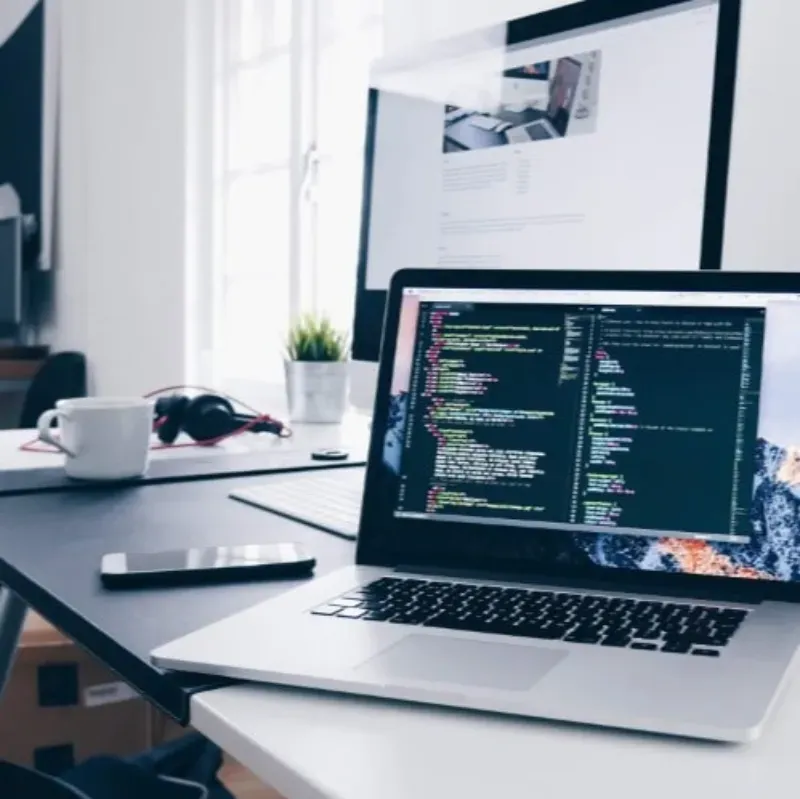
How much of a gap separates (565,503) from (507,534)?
0.14 ft

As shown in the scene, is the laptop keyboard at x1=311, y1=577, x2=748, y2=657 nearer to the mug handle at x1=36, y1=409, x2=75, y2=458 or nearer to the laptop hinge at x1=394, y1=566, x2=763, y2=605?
the laptop hinge at x1=394, y1=566, x2=763, y2=605

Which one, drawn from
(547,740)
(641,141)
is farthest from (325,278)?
(547,740)

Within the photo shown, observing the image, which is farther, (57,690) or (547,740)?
(57,690)

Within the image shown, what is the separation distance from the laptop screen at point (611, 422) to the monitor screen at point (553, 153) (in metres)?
0.20

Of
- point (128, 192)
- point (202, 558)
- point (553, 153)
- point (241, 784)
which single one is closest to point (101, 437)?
point (202, 558)

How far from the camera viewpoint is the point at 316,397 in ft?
5.37

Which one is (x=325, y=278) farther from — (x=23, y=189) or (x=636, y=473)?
(x=636, y=473)

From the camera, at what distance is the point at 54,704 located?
1.46 meters

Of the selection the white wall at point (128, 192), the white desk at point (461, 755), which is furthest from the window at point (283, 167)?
the white desk at point (461, 755)

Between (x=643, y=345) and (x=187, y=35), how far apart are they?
7.07ft

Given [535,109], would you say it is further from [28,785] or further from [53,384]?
[53,384]

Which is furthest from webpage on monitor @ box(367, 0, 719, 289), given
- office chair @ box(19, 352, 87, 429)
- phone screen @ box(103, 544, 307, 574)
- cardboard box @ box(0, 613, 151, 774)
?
office chair @ box(19, 352, 87, 429)

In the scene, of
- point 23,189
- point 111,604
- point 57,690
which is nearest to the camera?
point 111,604

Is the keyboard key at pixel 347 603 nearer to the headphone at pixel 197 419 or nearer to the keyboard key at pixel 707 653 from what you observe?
the keyboard key at pixel 707 653
